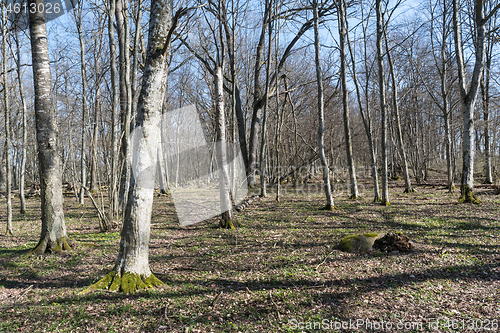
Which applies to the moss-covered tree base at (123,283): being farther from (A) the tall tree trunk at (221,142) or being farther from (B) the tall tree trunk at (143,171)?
(A) the tall tree trunk at (221,142)

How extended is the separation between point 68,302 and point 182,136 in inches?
1206

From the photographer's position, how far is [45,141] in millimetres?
5445

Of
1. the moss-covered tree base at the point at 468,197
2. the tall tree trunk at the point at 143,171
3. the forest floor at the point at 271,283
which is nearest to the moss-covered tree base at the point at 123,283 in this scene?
the tall tree trunk at the point at 143,171

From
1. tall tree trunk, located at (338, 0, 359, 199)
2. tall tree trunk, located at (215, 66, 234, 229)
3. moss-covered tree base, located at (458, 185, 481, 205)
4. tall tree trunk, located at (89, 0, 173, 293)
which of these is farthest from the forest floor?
tall tree trunk, located at (338, 0, 359, 199)

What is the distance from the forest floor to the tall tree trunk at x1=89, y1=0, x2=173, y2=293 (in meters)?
0.29

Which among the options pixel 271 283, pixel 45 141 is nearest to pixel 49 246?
pixel 45 141

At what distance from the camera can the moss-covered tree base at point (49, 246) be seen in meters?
5.33

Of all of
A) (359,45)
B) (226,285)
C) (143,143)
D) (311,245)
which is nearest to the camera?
(143,143)

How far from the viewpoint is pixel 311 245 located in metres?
6.18

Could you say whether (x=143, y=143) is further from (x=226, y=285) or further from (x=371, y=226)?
(x=371, y=226)

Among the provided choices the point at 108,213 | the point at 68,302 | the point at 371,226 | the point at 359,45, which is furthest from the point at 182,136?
the point at 68,302

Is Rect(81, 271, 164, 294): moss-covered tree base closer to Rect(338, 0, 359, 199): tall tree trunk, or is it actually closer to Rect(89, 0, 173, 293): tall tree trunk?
Rect(89, 0, 173, 293): tall tree trunk

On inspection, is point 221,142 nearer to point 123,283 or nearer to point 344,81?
point 123,283

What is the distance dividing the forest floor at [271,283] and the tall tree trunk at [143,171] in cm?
29
